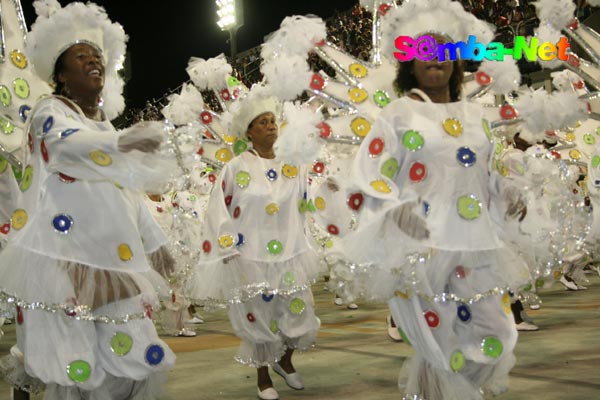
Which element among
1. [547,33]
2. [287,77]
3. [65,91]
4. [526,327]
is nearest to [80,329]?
[65,91]

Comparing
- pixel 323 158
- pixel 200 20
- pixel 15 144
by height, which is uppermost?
pixel 15 144

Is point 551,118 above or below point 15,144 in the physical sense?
above

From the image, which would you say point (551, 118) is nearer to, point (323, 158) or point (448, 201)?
point (448, 201)

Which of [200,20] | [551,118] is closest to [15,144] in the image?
[551,118]

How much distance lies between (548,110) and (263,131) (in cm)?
239

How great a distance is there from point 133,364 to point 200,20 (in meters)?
25.3

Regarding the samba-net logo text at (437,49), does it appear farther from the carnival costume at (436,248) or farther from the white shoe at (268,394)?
the white shoe at (268,394)

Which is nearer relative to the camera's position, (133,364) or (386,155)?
(133,364)

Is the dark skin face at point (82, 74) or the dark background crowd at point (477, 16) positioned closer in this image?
the dark skin face at point (82, 74)

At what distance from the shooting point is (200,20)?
89.8 ft

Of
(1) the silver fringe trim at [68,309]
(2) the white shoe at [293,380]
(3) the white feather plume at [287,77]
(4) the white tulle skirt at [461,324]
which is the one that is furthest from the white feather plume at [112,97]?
Result: (2) the white shoe at [293,380]
